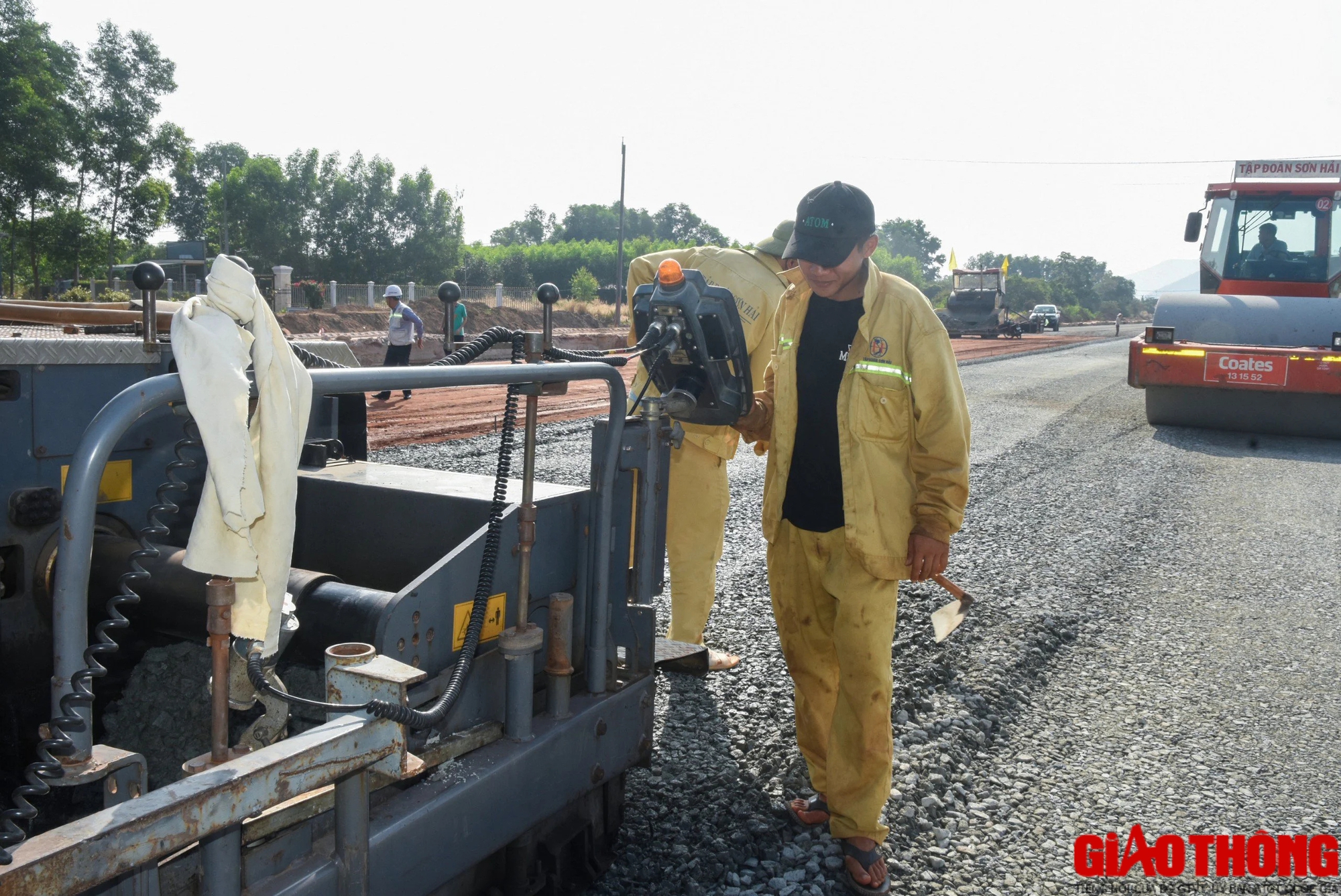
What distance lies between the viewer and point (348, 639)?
2.39m

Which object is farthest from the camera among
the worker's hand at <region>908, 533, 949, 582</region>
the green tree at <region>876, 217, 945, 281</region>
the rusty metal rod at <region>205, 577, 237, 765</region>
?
the green tree at <region>876, 217, 945, 281</region>

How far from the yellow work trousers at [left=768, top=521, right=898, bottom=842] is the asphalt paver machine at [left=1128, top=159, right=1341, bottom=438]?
10.2m

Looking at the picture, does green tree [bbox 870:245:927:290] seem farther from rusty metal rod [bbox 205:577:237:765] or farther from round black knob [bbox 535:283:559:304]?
rusty metal rod [bbox 205:577:237:765]

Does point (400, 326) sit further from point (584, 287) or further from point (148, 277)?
point (584, 287)

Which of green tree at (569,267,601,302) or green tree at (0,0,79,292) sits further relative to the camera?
green tree at (569,267,601,302)

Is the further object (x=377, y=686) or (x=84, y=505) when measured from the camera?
(x=377, y=686)

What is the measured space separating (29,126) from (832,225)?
37806 mm

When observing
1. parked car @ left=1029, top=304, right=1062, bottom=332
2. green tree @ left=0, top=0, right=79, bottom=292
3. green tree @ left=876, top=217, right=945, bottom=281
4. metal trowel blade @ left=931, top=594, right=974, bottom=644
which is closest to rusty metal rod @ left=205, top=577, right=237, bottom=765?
metal trowel blade @ left=931, top=594, right=974, bottom=644

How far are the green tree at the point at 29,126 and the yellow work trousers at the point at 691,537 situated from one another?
1425 inches

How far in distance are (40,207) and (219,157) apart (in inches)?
3170

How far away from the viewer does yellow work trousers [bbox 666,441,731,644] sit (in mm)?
4258

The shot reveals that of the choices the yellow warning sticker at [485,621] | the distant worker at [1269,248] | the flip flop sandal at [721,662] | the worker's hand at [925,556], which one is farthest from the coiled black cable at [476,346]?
the distant worker at [1269,248]

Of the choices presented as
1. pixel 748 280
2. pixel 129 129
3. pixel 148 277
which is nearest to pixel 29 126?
pixel 129 129

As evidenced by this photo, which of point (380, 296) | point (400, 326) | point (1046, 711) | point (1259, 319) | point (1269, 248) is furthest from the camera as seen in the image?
point (380, 296)
